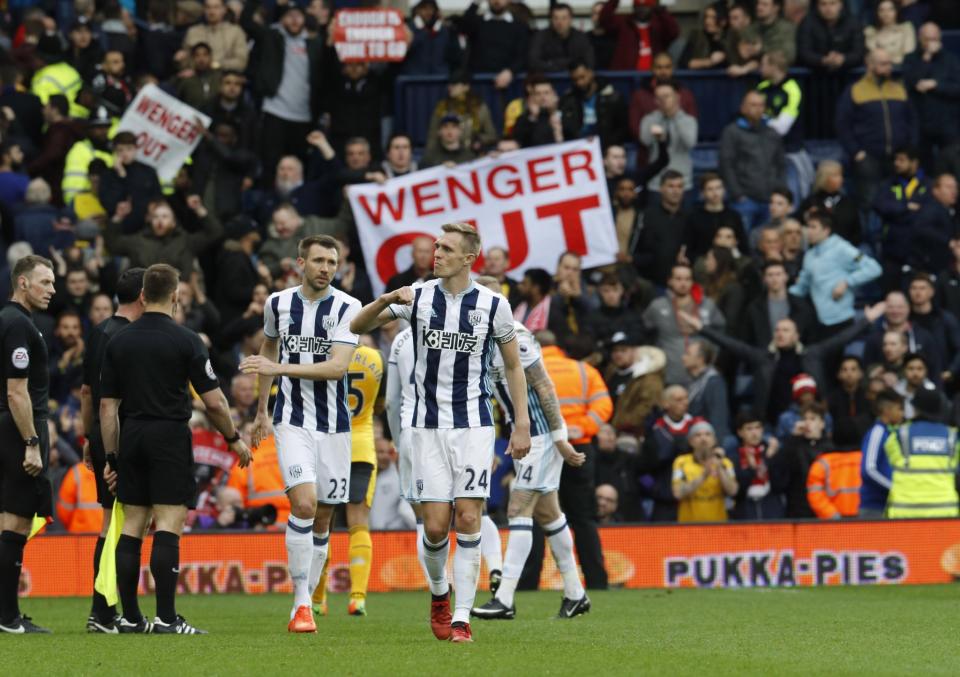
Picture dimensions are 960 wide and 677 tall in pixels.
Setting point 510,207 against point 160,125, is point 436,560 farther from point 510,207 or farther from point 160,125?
point 160,125

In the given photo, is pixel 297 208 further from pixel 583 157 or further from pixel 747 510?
pixel 747 510

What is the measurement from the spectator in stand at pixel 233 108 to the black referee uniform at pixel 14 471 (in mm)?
10226

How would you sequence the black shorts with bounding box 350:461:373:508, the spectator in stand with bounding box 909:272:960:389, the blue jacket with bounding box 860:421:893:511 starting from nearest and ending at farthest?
the black shorts with bounding box 350:461:373:508, the blue jacket with bounding box 860:421:893:511, the spectator in stand with bounding box 909:272:960:389

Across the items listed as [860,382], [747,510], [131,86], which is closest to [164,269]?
[747,510]

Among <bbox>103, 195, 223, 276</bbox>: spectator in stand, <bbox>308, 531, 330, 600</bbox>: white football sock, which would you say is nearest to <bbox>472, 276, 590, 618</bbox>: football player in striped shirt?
<bbox>308, 531, 330, 600</bbox>: white football sock

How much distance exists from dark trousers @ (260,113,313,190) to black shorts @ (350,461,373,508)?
913 cm

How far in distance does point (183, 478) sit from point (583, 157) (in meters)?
10.7

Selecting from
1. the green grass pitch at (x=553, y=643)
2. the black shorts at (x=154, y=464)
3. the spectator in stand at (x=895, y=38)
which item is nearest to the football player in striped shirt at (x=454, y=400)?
the green grass pitch at (x=553, y=643)

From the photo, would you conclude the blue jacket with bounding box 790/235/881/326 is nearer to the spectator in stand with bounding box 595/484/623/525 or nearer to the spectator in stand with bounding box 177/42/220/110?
the spectator in stand with bounding box 595/484/623/525

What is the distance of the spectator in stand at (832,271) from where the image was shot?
19.5 metres

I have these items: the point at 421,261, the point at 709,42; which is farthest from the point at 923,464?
the point at 709,42

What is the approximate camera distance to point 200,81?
2152cm

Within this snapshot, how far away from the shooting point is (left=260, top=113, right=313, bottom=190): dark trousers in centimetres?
2202

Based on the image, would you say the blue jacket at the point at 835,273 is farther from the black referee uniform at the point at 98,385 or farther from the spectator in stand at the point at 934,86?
the black referee uniform at the point at 98,385
